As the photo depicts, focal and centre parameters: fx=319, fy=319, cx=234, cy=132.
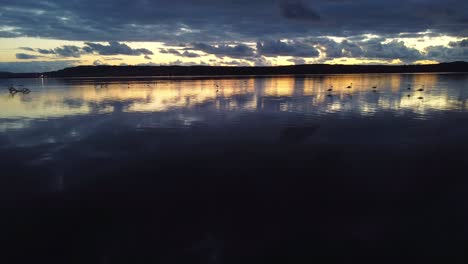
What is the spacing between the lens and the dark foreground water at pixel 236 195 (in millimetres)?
9102

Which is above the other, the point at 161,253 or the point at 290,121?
the point at 290,121

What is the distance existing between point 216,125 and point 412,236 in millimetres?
18664

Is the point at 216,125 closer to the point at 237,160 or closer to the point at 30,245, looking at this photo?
the point at 237,160

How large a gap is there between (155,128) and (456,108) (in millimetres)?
32535

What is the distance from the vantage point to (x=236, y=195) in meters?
12.5

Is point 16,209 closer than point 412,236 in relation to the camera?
No

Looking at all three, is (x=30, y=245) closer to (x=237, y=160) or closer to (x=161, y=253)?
(x=161, y=253)

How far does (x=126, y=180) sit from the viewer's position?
14.3 m

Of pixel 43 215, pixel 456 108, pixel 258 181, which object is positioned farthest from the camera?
pixel 456 108

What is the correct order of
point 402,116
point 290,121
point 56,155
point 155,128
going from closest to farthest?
point 56,155 < point 155,128 < point 290,121 < point 402,116

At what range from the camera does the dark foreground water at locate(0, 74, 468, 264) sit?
910 centimetres

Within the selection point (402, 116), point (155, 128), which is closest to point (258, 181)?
point (155, 128)

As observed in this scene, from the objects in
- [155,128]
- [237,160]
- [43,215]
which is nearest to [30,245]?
[43,215]

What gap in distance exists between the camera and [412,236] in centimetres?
958
